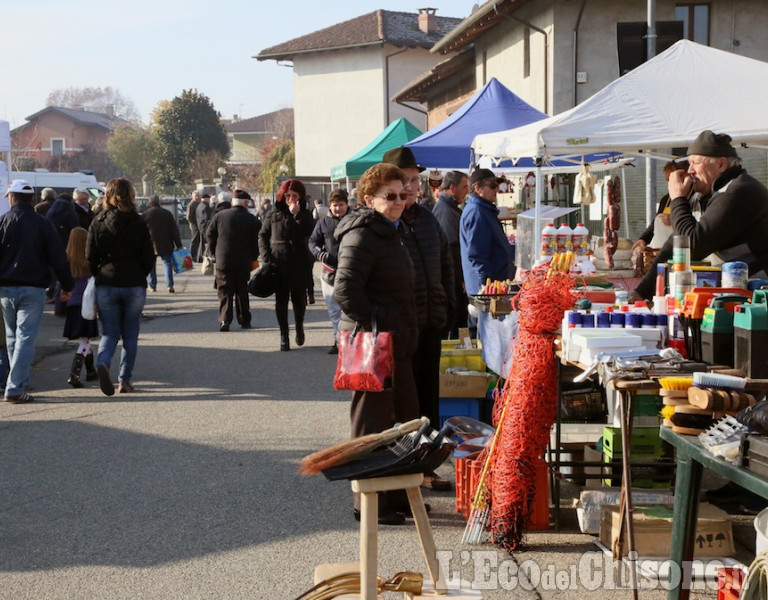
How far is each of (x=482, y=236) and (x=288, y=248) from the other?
4.61 metres

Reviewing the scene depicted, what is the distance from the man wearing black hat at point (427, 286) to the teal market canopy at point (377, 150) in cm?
1153

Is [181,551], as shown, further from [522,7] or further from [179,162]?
[179,162]

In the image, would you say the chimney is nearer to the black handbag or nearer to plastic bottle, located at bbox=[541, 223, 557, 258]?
the black handbag

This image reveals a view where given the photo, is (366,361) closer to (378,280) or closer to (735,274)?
(378,280)

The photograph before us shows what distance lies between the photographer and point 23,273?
10508mm

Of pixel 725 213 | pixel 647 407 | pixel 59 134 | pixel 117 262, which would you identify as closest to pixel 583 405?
pixel 647 407

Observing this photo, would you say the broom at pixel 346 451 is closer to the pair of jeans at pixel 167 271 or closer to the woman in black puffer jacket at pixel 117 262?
the woman in black puffer jacket at pixel 117 262

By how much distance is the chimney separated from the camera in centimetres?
5003

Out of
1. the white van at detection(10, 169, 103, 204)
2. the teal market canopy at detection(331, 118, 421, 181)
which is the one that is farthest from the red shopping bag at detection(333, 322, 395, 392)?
the white van at detection(10, 169, 103, 204)

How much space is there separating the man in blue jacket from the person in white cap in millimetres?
3987

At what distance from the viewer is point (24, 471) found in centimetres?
796

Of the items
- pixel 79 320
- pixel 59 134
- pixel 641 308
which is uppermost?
pixel 59 134

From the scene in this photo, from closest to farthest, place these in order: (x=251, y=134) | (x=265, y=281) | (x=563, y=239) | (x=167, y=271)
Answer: (x=563, y=239), (x=265, y=281), (x=167, y=271), (x=251, y=134)

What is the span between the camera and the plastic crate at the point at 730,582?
4309 mm
